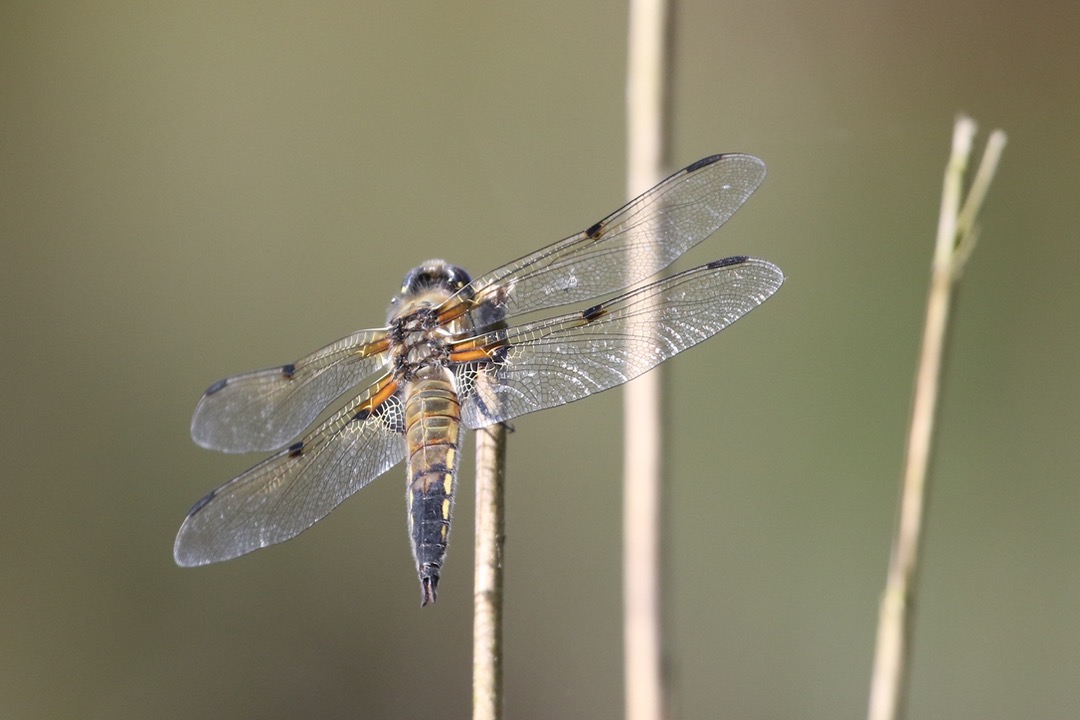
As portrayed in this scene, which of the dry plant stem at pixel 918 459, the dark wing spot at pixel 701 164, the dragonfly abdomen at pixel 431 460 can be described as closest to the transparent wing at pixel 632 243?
the dark wing spot at pixel 701 164

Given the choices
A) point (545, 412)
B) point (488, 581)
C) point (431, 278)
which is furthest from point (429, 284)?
point (545, 412)

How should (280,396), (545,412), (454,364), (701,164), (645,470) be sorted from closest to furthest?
1. (645,470)
2. (701,164)
3. (454,364)
4. (280,396)
5. (545,412)

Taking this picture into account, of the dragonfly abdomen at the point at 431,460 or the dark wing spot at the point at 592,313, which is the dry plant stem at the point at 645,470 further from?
A: the dragonfly abdomen at the point at 431,460

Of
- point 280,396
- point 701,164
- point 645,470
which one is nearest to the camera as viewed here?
point 645,470

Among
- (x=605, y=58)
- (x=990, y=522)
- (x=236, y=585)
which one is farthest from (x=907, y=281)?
(x=236, y=585)

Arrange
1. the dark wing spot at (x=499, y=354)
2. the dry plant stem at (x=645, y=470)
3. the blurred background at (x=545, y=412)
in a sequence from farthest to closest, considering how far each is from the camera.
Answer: the blurred background at (x=545, y=412) < the dark wing spot at (x=499, y=354) < the dry plant stem at (x=645, y=470)

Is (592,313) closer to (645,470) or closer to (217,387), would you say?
(645,470)

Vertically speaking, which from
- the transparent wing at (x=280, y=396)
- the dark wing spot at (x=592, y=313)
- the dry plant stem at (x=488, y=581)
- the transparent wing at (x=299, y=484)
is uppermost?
the dark wing spot at (x=592, y=313)
